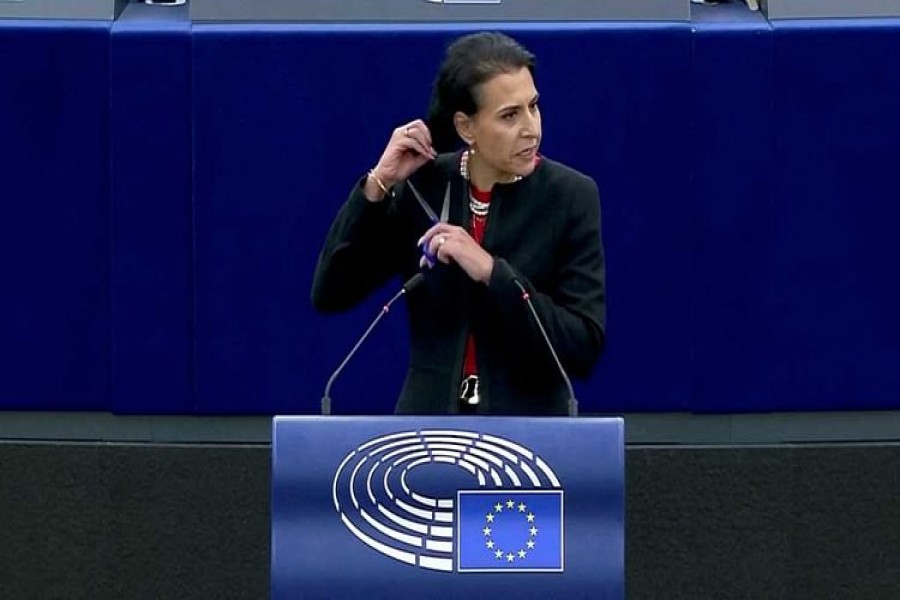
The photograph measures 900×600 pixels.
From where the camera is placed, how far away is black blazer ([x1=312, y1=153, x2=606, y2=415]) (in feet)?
15.0

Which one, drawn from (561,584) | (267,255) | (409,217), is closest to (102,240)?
(267,255)

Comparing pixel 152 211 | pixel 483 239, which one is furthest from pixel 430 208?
pixel 152 211

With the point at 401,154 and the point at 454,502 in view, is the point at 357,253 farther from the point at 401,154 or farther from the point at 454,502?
the point at 454,502

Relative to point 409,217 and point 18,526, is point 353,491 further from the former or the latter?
point 18,526

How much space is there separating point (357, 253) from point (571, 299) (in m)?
0.45

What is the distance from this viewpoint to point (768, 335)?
6.31 meters

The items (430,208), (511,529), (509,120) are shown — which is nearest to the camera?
(511,529)

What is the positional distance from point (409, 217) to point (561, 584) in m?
0.83

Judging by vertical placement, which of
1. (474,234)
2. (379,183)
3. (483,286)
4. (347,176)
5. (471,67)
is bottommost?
(483,286)

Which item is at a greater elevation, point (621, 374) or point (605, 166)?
point (605, 166)

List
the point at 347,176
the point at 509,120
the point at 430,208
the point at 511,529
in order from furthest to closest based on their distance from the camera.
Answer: the point at 347,176 < the point at 430,208 < the point at 509,120 < the point at 511,529

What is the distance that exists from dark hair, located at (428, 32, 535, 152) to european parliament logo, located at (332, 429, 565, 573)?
26.5 inches

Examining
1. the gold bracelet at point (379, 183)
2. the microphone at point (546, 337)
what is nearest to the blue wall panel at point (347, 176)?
the gold bracelet at point (379, 183)

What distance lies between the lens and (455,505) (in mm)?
4414
